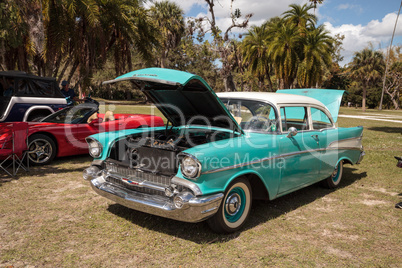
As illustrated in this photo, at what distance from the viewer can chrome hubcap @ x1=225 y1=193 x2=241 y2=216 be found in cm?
370

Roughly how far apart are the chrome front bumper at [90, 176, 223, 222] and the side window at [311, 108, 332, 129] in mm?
2611

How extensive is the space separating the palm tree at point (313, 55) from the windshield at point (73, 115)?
22570mm

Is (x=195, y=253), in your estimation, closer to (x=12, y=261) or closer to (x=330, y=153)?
(x=12, y=261)

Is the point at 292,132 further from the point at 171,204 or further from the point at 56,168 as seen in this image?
the point at 56,168

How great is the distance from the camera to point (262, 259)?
3242 millimetres

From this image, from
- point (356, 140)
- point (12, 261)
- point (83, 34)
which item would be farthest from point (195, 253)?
point (83, 34)

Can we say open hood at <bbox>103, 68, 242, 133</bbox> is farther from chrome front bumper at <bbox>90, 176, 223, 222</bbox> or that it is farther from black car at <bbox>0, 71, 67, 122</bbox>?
black car at <bbox>0, 71, 67, 122</bbox>

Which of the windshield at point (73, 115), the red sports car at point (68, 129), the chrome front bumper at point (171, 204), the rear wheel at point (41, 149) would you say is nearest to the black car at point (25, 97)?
the windshield at point (73, 115)

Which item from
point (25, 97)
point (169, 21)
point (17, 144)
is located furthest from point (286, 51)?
point (17, 144)

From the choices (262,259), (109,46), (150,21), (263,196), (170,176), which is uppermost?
(150,21)

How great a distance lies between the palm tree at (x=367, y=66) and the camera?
48.4 metres

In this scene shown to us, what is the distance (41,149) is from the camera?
6688 millimetres

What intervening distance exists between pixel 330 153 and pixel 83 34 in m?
12.3

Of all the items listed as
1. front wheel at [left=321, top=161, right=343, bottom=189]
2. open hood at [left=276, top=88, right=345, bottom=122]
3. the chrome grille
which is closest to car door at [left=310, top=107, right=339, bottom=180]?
front wheel at [left=321, top=161, right=343, bottom=189]
